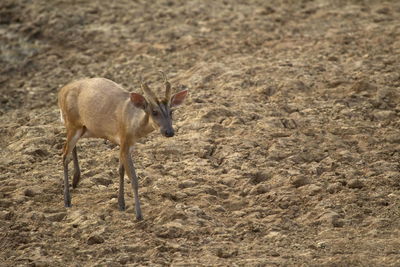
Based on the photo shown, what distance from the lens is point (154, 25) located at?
15633 millimetres

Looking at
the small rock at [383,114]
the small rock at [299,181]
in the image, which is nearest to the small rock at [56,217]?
the small rock at [299,181]

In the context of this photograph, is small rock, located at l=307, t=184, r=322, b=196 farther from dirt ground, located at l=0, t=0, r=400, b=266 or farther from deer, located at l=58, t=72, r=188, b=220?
deer, located at l=58, t=72, r=188, b=220

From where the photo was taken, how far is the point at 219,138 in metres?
11.1

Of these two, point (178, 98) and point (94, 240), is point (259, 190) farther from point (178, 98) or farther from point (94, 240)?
point (94, 240)

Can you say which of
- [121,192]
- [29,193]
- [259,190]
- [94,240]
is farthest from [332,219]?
[29,193]

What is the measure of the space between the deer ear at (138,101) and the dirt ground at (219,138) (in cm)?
124

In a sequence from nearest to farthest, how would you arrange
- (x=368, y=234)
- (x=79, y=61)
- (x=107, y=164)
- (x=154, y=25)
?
(x=368, y=234), (x=107, y=164), (x=79, y=61), (x=154, y=25)

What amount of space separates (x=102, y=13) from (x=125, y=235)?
843 cm

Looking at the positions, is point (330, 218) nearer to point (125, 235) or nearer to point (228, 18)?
point (125, 235)

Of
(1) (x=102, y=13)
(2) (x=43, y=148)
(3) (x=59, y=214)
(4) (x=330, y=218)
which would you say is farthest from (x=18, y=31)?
(4) (x=330, y=218)

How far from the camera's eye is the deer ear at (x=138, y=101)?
892cm

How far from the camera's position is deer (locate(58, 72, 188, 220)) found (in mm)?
8914

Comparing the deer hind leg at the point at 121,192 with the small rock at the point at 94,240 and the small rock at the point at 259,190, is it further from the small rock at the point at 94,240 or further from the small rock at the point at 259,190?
the small rock at the point at 259,190

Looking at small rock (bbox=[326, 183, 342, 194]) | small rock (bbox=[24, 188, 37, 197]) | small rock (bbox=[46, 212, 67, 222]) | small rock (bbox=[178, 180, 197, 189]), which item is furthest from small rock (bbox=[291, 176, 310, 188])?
small rock (bbox=[24, 188, 37, 197])
